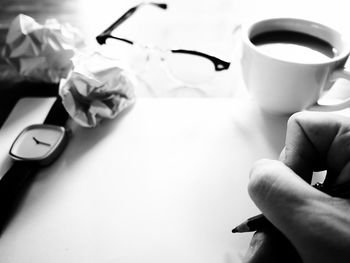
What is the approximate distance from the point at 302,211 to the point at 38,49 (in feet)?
1.30

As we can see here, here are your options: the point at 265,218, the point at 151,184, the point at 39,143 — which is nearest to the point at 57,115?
the point at 39,143

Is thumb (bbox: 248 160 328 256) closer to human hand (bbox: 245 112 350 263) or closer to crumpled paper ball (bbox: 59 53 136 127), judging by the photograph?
human hand (bbox: 245 112 350 263)

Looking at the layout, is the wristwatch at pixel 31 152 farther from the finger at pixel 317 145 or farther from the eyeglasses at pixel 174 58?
the finger at pixel 317 145

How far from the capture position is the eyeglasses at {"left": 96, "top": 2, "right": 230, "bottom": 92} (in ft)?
1.46

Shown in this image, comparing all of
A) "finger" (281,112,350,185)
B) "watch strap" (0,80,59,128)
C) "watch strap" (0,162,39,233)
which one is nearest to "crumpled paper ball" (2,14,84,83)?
"watch strap" (0,80,59,128)

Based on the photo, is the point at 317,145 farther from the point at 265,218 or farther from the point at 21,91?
the point at 21,91

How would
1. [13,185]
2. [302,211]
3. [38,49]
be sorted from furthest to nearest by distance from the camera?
1. [38,49]
2. [13,185]
3. [302,211]

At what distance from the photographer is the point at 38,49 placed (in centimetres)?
42

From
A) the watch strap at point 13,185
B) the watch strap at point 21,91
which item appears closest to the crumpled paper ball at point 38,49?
the watch strap at point 21,91

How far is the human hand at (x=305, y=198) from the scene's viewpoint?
0.19 m

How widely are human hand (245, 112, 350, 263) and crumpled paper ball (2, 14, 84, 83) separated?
330 mm

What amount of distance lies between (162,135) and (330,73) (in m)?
0.20

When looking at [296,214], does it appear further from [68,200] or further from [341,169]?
[68,200]

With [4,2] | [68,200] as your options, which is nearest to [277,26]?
[68,200]
